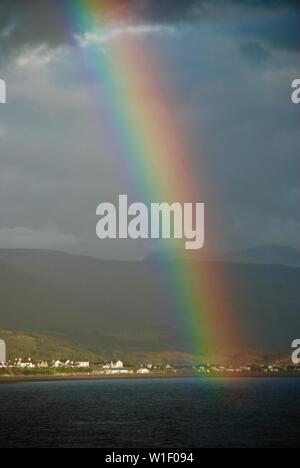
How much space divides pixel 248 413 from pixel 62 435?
158 feet

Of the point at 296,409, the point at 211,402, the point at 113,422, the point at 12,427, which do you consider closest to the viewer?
the point at 12,427

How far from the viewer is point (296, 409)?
157 meters

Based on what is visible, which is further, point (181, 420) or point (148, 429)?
point (181, 420)

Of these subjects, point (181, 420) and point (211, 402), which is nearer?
point (181, 420)
